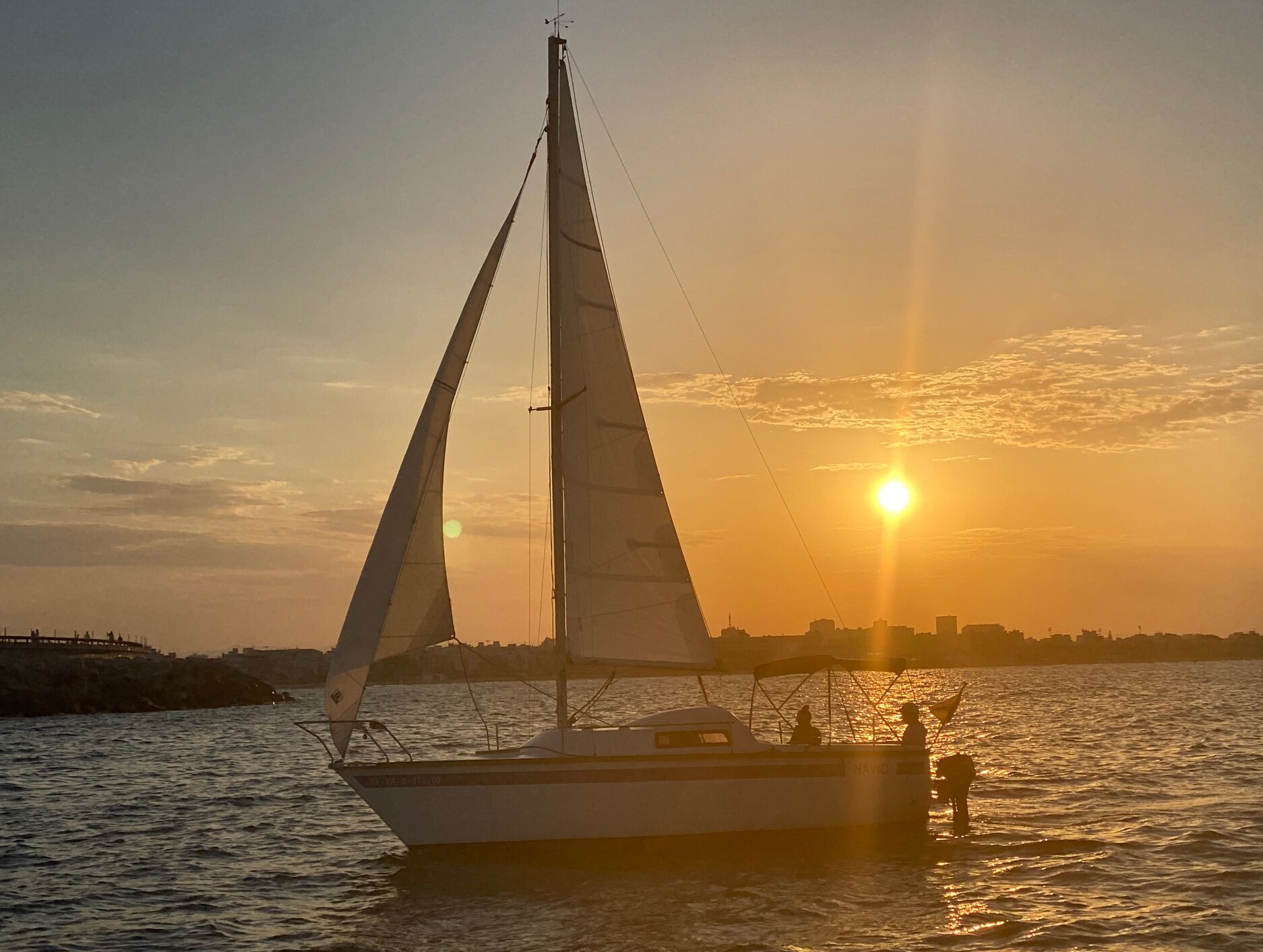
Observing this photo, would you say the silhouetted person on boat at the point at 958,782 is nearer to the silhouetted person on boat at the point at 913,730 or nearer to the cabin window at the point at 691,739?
the silhouetted person on boat at the point at 913,730

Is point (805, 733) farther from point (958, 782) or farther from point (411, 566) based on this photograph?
A: point (411, 566)

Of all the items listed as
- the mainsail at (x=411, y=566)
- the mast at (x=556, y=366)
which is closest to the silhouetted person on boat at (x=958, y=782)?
the mast at (x=556, y=366)

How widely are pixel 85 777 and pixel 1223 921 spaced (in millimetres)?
34293

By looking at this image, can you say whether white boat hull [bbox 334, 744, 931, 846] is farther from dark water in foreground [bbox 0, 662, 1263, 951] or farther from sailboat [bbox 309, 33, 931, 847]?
dark water in foreground [bbox 0, 662, 1263, 951]

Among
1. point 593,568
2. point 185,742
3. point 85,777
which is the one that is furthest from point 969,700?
point 593,568

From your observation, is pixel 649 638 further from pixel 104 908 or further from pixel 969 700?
pixel 969 700

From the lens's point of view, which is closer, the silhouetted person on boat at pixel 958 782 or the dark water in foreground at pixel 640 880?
the dark water in foreground at pixel 640 880

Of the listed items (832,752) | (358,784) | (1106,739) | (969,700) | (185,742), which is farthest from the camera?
(969,700)

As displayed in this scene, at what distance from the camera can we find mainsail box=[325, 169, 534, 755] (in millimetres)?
20250

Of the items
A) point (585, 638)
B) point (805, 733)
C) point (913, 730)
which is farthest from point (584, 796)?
point (913, 730)

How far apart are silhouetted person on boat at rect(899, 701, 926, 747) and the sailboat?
240 millimetres

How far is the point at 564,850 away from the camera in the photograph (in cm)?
2030

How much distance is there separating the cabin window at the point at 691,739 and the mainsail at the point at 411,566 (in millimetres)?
4403

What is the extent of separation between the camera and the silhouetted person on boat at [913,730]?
75.6 feet
